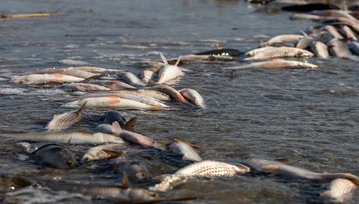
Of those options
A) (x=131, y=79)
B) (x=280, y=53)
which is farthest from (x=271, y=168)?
(x=280, y=53)

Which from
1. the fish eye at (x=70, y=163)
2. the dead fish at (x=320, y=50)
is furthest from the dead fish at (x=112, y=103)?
the dead fish at (x=320, y=50)

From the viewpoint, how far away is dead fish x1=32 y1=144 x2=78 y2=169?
531 cm

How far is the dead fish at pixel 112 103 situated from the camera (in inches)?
286

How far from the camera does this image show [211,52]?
10773mm

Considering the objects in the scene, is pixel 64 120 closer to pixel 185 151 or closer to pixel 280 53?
pixel 185 151

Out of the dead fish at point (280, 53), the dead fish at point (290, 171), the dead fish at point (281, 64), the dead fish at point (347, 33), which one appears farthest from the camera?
the dead fish at point (347, 33)

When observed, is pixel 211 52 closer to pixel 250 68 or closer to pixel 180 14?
pixel 250 68

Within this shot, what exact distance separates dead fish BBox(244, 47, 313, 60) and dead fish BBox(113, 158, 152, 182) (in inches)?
225

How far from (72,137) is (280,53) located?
583 cm

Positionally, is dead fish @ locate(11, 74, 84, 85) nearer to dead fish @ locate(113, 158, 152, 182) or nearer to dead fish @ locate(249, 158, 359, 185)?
dead fish @ locate(113, 158, 152, 182)

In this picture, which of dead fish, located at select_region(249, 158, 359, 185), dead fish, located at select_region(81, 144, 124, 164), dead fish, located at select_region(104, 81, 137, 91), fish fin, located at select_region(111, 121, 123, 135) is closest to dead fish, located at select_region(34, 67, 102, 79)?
dead fish, located at select_region(104, 81, 137, 91)

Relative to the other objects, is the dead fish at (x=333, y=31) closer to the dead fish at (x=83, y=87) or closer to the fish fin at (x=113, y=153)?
the dead fish at (x=83, y=87)

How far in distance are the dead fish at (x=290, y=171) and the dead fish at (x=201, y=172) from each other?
127 millimetres

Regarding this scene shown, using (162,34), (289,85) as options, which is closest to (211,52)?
(289,85)
